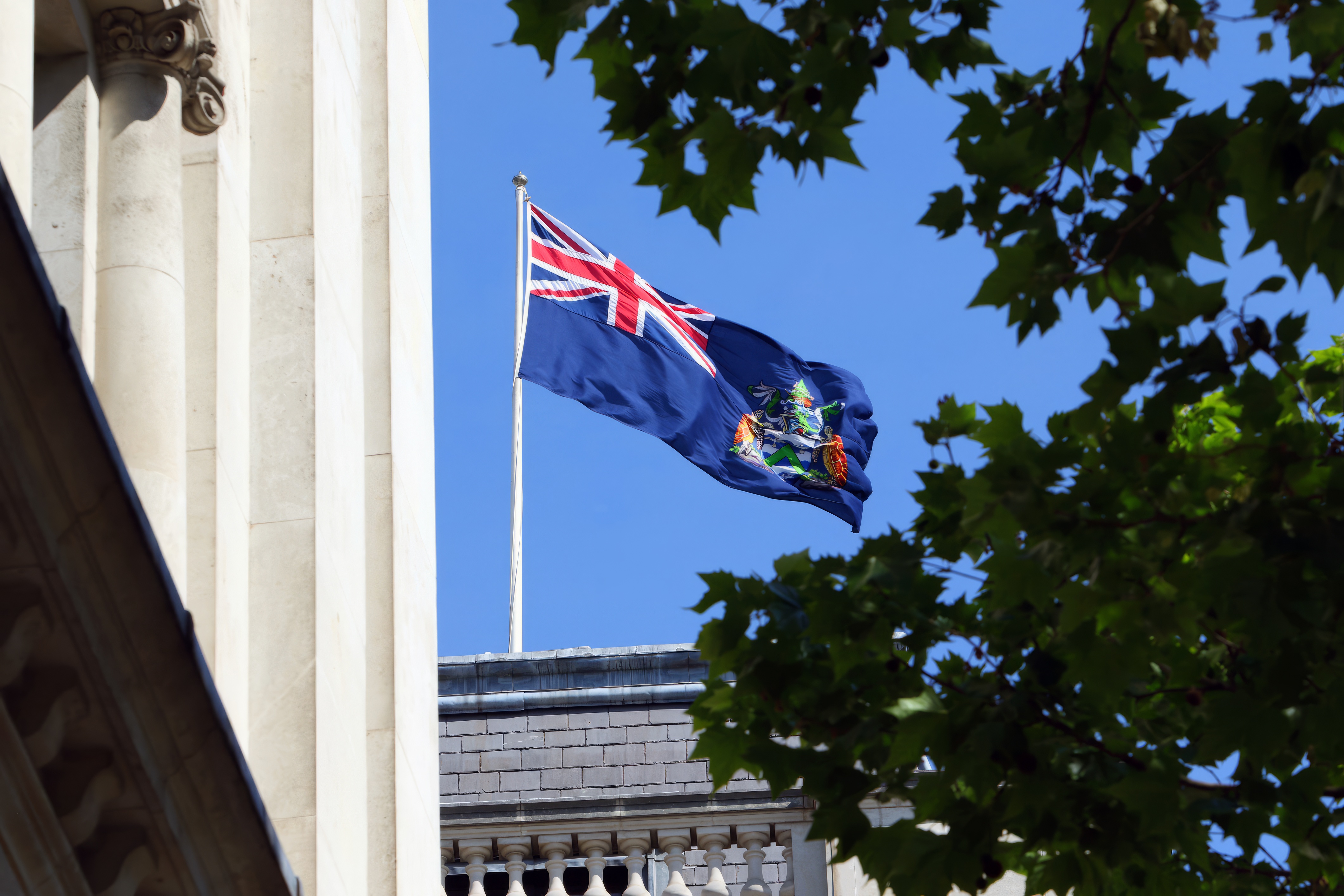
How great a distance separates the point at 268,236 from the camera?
421 inches

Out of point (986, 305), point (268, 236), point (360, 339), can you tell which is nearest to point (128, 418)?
point (268, 236)

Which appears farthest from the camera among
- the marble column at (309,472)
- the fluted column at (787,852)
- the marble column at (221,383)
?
the fluted column at (787,852)

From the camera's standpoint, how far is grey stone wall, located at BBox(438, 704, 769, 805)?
49.8ft

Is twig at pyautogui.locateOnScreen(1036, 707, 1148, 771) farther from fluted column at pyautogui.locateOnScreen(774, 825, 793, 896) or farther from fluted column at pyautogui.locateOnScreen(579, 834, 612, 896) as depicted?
fluted column at pyautogui.locateOnScreen(579, 834, 612, 896)

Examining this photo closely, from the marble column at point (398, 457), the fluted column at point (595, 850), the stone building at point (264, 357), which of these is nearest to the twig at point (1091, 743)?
the stone building at point (264, 357)

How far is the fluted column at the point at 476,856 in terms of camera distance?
1354cm

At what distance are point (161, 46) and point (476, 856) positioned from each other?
22.2ft

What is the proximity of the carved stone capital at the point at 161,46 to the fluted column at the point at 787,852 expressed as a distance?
674cm

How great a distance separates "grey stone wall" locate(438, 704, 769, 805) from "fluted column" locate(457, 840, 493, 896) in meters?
1.40

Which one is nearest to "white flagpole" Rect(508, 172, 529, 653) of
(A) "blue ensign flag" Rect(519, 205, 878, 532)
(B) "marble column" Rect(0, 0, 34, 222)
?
(A) "blue ensign flag" Rect(519, 205, 878, 532)

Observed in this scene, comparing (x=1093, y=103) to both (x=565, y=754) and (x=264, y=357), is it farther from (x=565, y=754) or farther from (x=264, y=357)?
(x=565, y=754)

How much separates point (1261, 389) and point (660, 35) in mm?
2312

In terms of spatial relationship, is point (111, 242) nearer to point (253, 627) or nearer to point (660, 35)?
point (253, 627)

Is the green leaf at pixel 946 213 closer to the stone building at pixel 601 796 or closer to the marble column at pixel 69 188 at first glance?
the marble column at pixel 69 188
